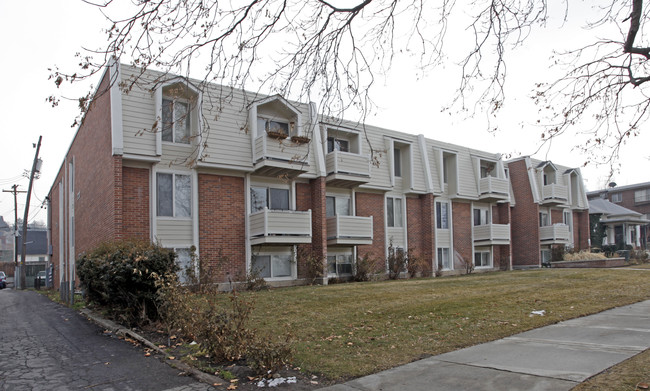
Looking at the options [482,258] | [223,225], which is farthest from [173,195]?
[482,258]

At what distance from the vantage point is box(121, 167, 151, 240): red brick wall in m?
16.1

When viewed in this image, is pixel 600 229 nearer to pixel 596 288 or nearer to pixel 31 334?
pixel 596 288

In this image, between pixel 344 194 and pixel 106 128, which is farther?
pixel 344 194

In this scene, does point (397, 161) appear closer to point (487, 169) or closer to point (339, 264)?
point (339, 264)

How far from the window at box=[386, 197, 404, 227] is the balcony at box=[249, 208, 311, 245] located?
634cm

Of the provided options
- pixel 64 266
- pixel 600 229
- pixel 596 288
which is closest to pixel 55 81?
pixel 596 288

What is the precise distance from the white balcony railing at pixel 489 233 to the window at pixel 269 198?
1341 cm

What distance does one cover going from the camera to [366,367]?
21.3ft

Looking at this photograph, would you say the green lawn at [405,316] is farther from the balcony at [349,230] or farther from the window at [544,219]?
the window at [544,219]

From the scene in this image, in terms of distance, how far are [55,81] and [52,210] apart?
111 ft

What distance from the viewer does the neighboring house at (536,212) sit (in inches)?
1232

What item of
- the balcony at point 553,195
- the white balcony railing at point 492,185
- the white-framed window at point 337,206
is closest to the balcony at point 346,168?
the white-framed window at point 337,206

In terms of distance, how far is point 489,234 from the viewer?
91.9 ft

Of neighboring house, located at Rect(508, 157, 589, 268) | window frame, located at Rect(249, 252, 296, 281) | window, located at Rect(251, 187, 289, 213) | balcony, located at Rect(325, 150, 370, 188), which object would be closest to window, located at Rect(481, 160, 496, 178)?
neighboring house, located at Rect(508, 157, 589, 268)
